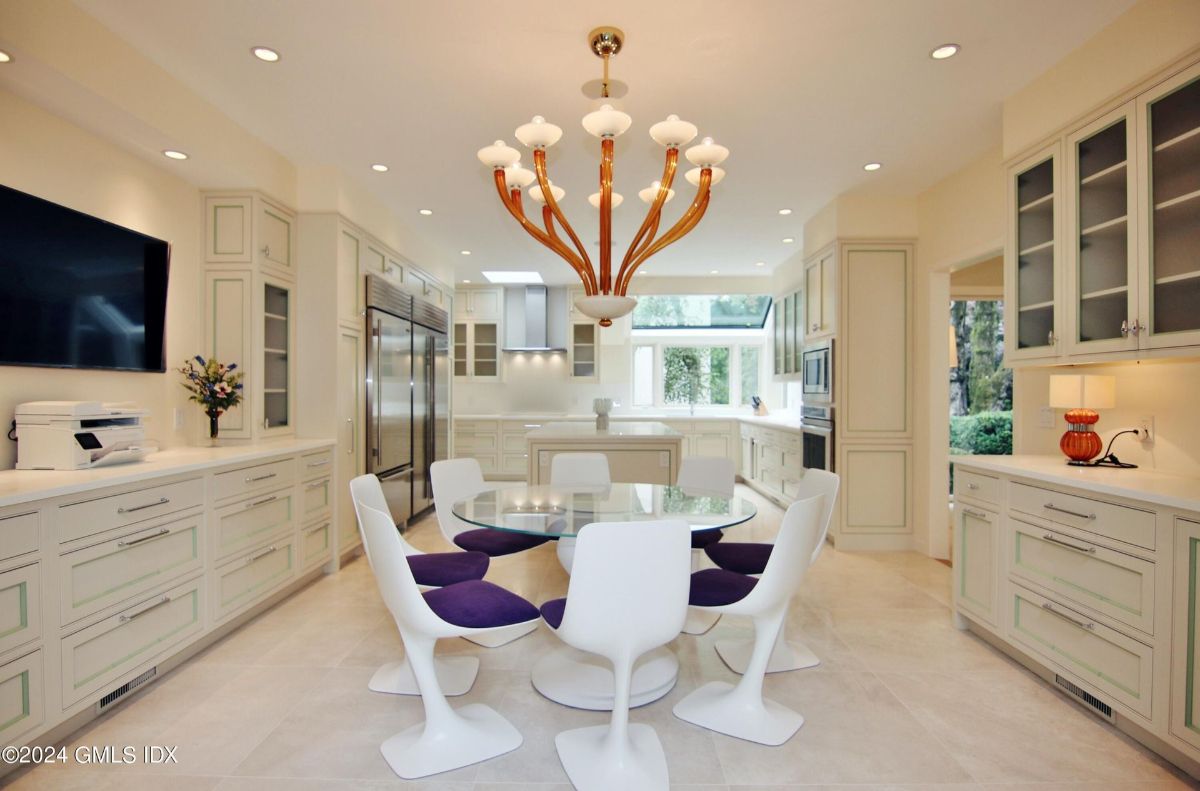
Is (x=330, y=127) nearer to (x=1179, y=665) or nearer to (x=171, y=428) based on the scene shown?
(x=171, y=428)

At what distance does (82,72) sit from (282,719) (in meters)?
2.53

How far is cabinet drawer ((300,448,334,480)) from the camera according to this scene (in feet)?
11.4

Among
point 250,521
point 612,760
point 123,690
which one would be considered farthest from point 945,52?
point 123,690

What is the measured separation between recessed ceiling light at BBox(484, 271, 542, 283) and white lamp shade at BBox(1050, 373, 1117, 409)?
5400 mm

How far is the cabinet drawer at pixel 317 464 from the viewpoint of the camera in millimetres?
3477

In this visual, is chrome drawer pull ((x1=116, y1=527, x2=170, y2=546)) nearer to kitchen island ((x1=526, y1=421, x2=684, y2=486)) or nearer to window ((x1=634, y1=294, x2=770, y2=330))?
kitchen island ((x1=526, y1=421, x2=684, y2=486))

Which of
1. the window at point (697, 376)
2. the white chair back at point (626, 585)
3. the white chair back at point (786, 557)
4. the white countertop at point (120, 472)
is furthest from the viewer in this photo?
the window at point (697, 376)

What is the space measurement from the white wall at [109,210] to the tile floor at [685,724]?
1.24 metres

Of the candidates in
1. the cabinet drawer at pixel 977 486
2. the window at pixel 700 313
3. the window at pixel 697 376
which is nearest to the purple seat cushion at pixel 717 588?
the cabinet drawer at pixel 977 486

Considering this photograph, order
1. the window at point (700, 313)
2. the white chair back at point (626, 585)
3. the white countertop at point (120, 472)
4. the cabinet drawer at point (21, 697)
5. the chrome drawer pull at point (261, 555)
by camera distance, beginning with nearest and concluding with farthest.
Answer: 1. the white chair back at point (626, 585)
2. the cabinet drawer at point (21, 697)
3. the white countertop at point (120, 472)
4. the chrome drawer pull at point (261, 555)
5. the window at point (700, 313)

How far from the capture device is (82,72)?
7.37 feet

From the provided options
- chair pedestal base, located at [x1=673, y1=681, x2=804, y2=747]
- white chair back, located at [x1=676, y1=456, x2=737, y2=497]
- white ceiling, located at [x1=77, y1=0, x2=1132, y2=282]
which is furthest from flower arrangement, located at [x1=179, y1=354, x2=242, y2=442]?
chair pedestal base, located at [x1=673, y1=681, x2=804, y2=747]

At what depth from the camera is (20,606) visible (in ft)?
5.85

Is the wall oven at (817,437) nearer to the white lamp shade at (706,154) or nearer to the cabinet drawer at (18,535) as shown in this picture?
the white lamp shade at (706,154)
